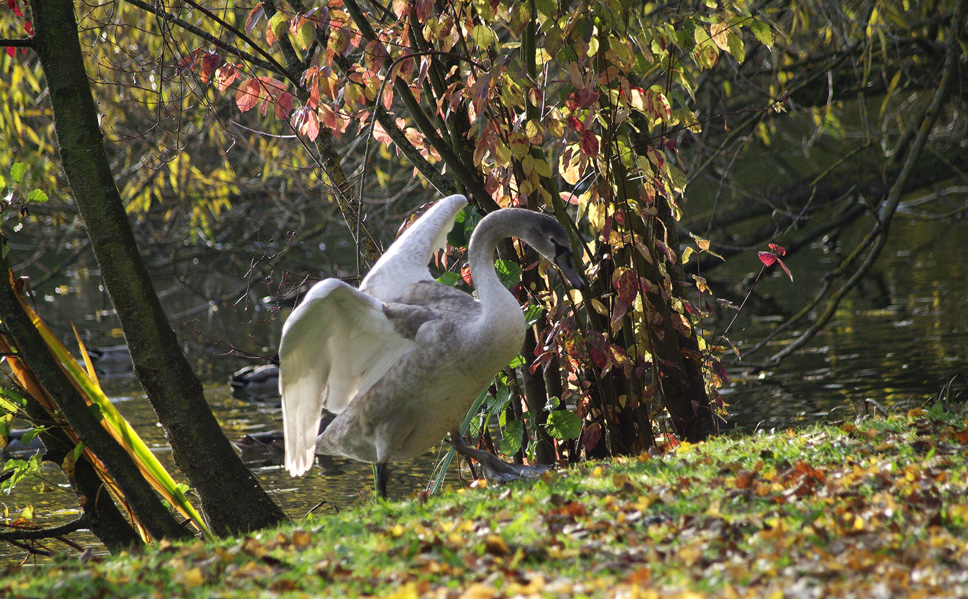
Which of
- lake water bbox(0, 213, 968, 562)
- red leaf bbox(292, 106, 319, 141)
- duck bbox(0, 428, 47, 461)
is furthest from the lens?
duck bbox(0, 428, 47, 461)

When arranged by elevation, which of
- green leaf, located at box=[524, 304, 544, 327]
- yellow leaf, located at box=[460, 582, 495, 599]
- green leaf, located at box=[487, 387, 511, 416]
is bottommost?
yellow leaf, located at box=[460, 582, 495, 599]

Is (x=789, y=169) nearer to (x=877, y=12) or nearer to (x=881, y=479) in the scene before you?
(x=877, y=12)

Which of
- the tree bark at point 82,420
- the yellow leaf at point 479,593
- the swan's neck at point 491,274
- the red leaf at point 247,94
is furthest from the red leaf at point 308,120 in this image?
the yellow leaf at point 479,593

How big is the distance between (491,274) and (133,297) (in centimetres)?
193

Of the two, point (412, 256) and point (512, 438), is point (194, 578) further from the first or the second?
point (512, 438)

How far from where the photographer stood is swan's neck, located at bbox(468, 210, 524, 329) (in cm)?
487

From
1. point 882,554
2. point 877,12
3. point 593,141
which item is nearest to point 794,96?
point 877,12

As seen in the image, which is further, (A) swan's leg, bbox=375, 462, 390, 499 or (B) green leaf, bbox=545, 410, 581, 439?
(B) green leaf, bbox=545, 410, 581, 439

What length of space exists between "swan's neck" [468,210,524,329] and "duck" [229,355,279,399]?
715cm

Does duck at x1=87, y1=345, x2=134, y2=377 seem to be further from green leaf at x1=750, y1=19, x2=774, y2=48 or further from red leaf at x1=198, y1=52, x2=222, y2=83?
green leaf at x1=750, y1=19, x2=774, y2=48

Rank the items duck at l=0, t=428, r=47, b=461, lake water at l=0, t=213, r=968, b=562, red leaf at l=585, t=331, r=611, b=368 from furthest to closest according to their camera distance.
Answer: duck at l=0, t=428, r=47, b=461 → lake water at l=0, t=213, r=968, b=562 → red leaf at l=585, t=331, r=611, b=368

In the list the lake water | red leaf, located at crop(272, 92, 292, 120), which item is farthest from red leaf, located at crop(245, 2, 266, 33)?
the lake water

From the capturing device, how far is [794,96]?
11070mm

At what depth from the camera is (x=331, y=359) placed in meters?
5.17
